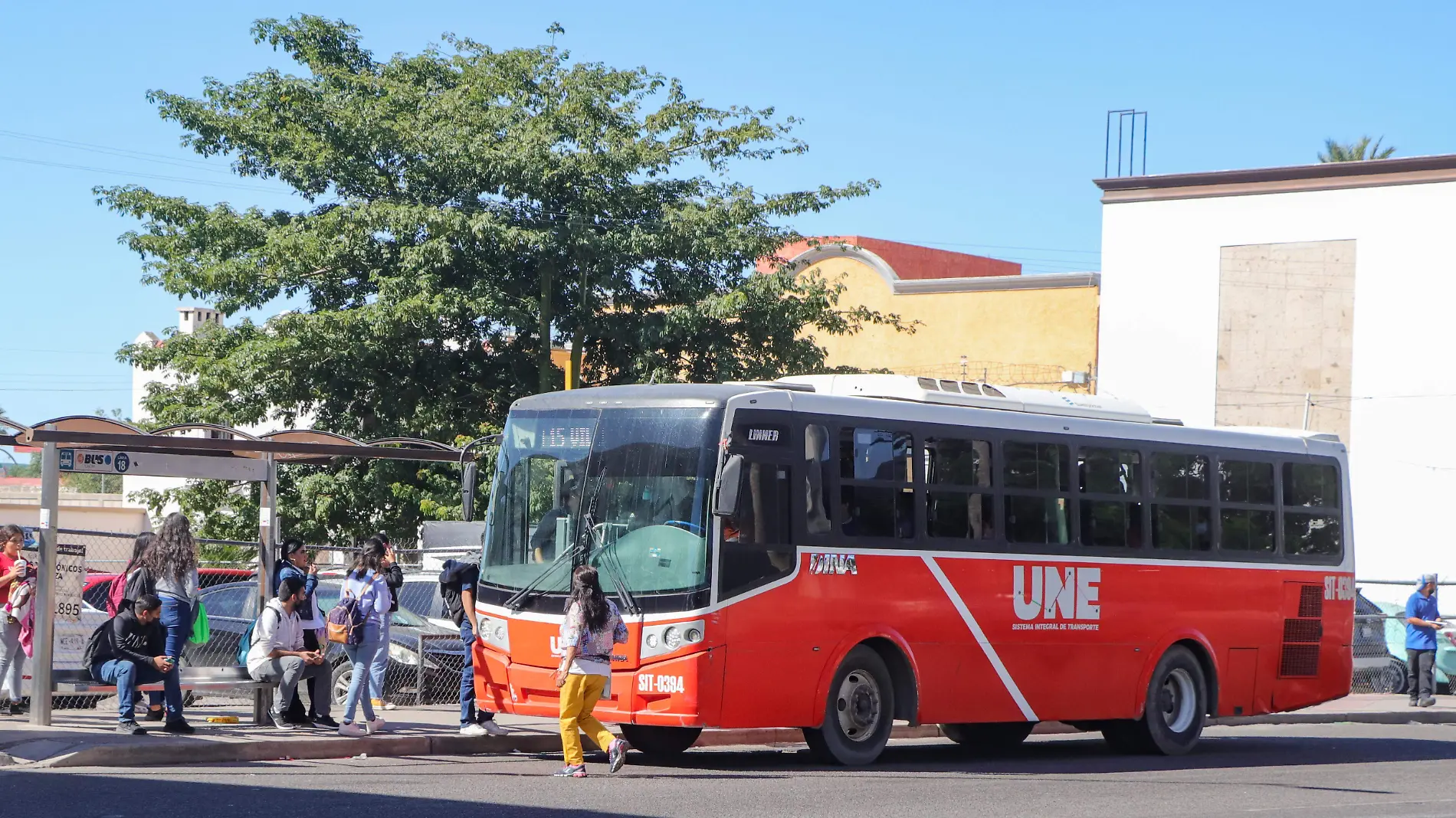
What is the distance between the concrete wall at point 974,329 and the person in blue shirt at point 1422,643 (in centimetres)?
2279

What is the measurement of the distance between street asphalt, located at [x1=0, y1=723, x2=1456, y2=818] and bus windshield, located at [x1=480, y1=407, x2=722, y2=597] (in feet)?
5.21

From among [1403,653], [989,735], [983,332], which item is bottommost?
[1403,653]

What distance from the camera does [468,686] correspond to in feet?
46.6

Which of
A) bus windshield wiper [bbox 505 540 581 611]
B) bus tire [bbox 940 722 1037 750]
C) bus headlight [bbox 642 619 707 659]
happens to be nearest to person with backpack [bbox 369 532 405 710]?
bus windshield wiper [bbox 505 540 581 611]

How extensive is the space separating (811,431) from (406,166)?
20.7m

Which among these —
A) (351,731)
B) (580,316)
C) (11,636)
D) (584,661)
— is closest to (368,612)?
(351,731)

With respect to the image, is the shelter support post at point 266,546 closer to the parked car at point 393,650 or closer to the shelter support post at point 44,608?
the shelter support post at point 44,608

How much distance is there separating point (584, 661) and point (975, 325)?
3689 centimetres

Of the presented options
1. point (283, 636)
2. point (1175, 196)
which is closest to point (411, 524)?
point (283, 636)

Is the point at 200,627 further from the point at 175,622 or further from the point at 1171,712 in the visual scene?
the point at 1171,712

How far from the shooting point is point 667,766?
13.7 metres

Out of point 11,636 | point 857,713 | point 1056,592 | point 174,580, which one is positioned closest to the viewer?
point 174,580

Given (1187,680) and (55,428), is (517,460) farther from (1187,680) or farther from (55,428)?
(1187,680)

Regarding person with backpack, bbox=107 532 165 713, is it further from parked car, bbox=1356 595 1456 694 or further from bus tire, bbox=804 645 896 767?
parked car, bbox=1356 595 1456 694
